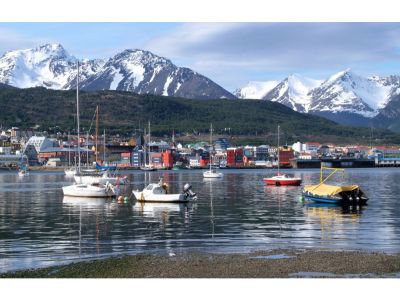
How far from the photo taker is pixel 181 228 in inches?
1858

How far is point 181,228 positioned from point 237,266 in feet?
57.4

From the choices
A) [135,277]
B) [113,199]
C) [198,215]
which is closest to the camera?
[135,277]

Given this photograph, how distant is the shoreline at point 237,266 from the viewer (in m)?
28.3

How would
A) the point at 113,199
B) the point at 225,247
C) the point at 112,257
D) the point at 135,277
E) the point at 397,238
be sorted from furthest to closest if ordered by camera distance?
the point at 113,199, the point at 397,238, the point at 225,247, the point at 112,257, the point at 135,277

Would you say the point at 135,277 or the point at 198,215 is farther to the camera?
the point at 198,215

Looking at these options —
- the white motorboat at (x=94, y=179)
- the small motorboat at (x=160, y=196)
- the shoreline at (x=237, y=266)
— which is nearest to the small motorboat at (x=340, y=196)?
the small motorboat at (x=160, y=196)

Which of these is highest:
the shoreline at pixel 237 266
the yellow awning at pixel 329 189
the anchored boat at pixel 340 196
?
the yellow awning at pixel 329 189

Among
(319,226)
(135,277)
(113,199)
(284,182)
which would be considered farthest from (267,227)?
(284,182)

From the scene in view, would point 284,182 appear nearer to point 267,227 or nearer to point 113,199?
point 113,199

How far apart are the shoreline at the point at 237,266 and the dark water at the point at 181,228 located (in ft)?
7.73

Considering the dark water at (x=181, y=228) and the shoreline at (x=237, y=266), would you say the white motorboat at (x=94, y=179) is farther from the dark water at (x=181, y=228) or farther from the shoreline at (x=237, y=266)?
the shoreline at (x=237, y=266)

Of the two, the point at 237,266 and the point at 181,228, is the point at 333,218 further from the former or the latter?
the point at 237,266

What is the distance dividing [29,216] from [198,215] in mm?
14000

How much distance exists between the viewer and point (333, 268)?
2922 centimetres
